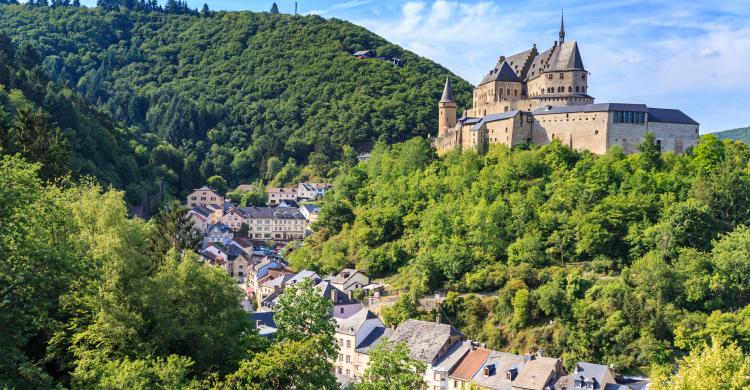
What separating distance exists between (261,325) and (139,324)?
3172 cm

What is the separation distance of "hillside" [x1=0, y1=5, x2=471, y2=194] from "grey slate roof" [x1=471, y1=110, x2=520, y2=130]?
155 ft

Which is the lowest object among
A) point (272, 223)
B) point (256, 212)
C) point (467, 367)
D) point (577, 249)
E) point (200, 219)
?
point (467, 367)

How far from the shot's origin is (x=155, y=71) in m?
176

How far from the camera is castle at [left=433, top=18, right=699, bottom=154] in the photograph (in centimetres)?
6731

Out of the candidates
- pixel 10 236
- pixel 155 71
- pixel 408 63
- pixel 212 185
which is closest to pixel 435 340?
pixel 10 236

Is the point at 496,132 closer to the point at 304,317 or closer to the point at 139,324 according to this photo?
the point at 304,317

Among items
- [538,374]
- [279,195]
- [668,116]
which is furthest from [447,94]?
[538,374]

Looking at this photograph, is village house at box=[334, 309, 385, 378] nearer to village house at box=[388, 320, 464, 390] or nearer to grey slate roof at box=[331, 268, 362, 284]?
village house at box=[388, 320, 464, 390]

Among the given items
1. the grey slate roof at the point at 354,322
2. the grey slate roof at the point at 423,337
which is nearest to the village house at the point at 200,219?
the grey slate roof at the point at 354,322

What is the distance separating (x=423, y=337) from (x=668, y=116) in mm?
32970

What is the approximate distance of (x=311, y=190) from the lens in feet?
382

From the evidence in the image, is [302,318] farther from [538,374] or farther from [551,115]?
[551,115]

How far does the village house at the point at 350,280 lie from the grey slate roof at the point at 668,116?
29.7 meters

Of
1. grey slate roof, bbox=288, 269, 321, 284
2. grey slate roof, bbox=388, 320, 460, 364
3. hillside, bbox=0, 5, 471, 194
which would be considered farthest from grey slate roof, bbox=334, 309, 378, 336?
hillside, bbox=0, 5, 471, 194
